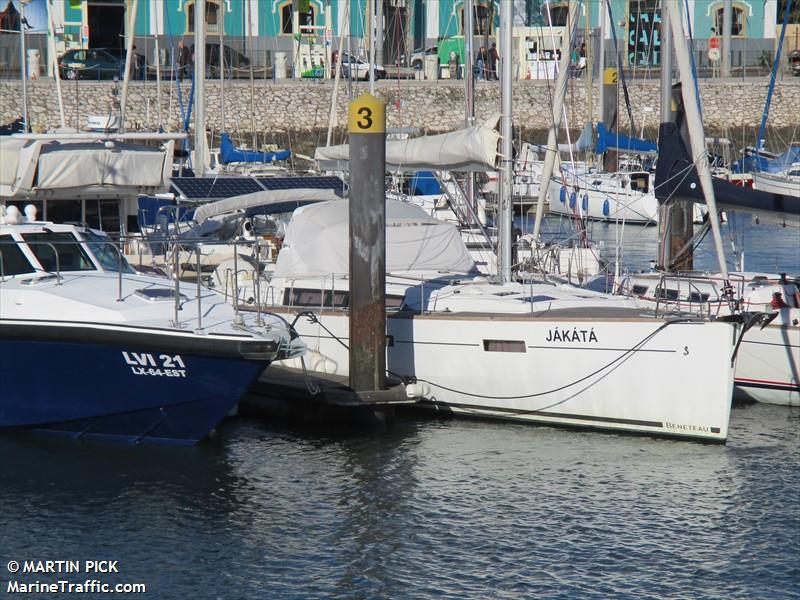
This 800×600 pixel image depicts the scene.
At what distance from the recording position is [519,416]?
17906mm

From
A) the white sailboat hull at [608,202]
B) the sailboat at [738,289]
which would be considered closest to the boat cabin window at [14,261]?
the sailboat at [738,289]

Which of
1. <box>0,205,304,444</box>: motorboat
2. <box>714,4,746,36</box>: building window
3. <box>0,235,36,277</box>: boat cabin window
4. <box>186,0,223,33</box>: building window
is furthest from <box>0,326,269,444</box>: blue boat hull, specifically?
<box>714,4,746,36</box>: building window

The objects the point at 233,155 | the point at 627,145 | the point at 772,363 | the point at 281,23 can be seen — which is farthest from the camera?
the point at 281,23

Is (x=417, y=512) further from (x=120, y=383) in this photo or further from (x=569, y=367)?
(x=120, y=383)

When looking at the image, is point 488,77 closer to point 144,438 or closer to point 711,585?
point 144,438

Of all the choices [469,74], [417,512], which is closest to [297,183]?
[469,74]

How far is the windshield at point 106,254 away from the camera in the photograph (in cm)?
1778

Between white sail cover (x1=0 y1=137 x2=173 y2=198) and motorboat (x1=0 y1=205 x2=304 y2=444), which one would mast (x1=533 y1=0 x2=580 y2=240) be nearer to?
motorboat (x1=0 y1=205 x2=304 y2=444)

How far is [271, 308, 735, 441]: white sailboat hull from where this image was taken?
1664 cm

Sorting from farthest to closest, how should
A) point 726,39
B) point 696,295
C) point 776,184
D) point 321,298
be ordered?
point 726,39 → point 776,184 → point 696,295 → point 321,298

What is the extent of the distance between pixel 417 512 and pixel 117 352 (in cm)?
436

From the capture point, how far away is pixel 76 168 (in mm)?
19438

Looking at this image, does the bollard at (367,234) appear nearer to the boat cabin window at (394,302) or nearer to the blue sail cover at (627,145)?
the boat cabin window at (394,302)

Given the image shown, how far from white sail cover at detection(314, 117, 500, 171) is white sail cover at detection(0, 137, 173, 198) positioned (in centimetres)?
399
